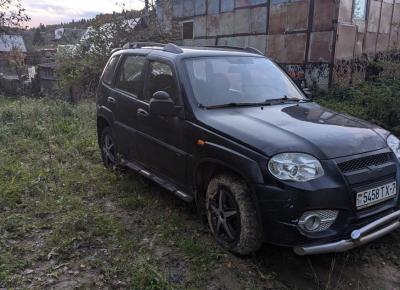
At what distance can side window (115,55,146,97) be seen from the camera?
16.7 ft

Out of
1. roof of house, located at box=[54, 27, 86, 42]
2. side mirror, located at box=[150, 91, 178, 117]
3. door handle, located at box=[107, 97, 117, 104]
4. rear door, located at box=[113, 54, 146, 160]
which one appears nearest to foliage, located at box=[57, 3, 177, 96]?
roof of house, located at box=[54, 27, 86, 42]

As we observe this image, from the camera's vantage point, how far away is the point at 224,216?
380cm

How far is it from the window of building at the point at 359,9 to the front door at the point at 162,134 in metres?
9.75

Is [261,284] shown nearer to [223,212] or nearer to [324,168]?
[223,212]

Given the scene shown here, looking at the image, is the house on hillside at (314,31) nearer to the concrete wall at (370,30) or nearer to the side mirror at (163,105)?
the concrete wall at (370,30)

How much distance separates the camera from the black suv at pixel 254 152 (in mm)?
3232

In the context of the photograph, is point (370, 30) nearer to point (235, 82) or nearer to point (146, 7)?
point (146, 7)

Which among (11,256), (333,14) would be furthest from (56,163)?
(333,14)

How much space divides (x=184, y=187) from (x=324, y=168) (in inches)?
63.5

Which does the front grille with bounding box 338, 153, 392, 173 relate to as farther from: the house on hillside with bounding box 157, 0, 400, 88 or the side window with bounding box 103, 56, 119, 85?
the house on hillside with bounding box 157, 0, 400, 88

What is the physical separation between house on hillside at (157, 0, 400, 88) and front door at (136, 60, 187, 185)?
8.80 metres

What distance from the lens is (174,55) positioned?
457cm

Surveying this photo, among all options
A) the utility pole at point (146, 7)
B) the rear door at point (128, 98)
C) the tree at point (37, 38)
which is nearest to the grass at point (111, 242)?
the rear door at point (128, 98)

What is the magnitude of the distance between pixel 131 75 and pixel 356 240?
346cm
